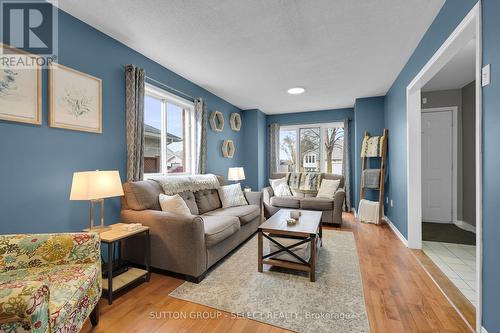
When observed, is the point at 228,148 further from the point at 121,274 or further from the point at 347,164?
the point at 121,274

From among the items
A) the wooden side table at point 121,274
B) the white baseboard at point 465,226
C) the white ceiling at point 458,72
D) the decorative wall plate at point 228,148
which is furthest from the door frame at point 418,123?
the decorative wall plate at point 228,148

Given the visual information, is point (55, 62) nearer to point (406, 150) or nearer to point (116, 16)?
point (116, 16)

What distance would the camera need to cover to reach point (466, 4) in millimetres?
1620

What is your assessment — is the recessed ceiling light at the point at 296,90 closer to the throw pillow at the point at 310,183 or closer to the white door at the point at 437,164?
the throw pillow at the point at 310,183

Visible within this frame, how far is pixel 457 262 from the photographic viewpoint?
257cm

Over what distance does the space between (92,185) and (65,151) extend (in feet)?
1.64

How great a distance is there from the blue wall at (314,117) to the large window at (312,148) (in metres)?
0.15

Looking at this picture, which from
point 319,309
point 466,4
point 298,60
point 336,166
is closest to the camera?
point 466,4

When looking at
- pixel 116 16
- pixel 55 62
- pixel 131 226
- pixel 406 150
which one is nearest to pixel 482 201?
pixel 406 150

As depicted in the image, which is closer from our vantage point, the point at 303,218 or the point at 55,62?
the point at 55,62

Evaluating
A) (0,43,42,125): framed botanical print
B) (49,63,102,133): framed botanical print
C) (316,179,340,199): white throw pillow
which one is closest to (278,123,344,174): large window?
(316,179,340,199): white throw pillow

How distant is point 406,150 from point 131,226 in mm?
3538

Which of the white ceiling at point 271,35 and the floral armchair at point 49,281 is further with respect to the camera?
the white ceiling at point 271,35

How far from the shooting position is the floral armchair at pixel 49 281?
909 millimetres
